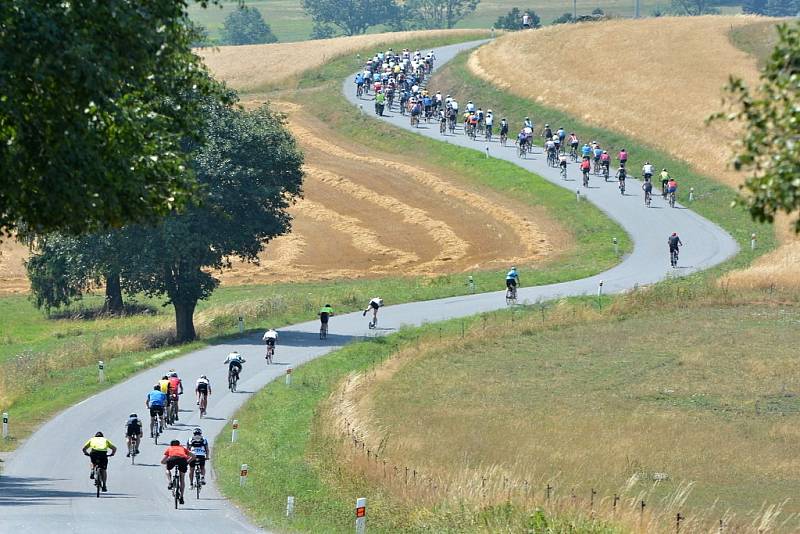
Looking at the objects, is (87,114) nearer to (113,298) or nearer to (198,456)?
(198,456)

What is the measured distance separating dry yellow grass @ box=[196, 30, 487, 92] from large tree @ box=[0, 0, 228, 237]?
3978 inches

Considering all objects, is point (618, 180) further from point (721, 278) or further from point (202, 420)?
point (202, 420)

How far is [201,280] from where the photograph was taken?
51.3m

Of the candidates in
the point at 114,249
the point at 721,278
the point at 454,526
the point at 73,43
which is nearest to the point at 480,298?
the point at 721,278

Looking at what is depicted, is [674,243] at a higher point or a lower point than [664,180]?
lower

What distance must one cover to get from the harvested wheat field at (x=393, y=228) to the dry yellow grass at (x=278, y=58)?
33.9 m

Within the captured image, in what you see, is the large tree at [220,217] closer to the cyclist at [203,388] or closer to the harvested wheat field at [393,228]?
the cyclist at [203,388]

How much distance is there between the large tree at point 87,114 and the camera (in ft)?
51.5

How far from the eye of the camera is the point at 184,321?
51.4 meters

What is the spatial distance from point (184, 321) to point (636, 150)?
39.8 metres

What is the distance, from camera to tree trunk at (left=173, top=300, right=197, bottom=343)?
51203 mm

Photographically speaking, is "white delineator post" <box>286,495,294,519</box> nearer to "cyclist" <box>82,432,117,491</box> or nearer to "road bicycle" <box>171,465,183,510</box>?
"road bicycle" <box>171,465,183,510</box>

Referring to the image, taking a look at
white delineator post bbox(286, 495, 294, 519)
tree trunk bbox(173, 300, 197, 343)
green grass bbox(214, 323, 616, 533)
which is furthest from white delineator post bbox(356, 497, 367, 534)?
tree trunk bbox(173, 300, 197, 343)

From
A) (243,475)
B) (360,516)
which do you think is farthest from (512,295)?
(360,516)
